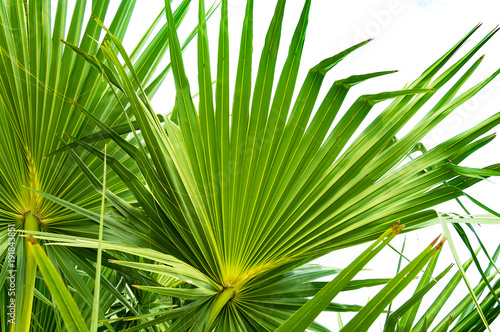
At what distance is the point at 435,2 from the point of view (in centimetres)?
172

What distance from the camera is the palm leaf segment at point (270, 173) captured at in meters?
0.80

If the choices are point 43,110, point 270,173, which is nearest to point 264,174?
point 270,173

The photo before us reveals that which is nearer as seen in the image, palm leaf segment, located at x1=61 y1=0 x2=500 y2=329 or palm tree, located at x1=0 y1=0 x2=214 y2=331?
palm leaf segment, located at x1=61 y1=0 x2=500 y2=329

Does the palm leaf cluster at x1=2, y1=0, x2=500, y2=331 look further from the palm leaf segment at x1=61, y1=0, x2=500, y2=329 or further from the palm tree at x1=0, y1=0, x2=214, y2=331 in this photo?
the palm tree at x1=0, y1=0, x2=214, y2=331

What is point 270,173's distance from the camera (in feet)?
2.73

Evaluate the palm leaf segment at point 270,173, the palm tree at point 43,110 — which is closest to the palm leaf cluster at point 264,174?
the palm leaf segment at point 270,173

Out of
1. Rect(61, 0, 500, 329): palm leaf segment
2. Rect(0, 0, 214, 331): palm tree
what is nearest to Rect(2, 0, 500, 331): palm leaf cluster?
Rect(61, 0, 500, 329): palm leaf segment

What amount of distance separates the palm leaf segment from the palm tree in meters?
0.22

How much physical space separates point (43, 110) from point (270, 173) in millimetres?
A: 603

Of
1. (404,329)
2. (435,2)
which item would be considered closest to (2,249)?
(404,329)

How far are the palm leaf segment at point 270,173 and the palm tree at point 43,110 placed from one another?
0.22 meters

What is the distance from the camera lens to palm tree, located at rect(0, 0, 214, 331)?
961mm

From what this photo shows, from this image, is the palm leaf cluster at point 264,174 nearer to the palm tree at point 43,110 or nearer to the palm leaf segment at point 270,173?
the palm leaf segment at point 270,173

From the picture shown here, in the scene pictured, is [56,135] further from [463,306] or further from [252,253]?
[463,306]
